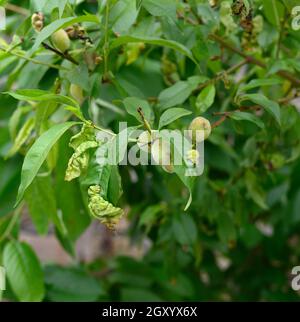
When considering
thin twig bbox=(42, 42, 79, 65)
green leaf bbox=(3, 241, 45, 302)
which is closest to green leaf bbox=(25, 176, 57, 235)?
green leaf bbox=(3, 241, 45, 302)

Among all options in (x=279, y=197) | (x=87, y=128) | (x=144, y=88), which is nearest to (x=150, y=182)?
(x=144, y=88)

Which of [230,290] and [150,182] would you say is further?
[230,290]

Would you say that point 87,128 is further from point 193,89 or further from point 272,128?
point 272,128

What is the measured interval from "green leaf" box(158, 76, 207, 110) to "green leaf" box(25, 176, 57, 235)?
0.20m

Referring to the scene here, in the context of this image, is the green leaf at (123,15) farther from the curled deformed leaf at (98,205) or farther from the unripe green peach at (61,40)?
the curled deformed leaf at (98,205)

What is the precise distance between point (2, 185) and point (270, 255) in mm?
656

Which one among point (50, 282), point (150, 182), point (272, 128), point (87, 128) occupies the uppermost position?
point (87, 128)

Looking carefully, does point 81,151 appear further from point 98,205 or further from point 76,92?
point 76,92

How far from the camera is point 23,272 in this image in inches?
38.7

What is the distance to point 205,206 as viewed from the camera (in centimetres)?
101

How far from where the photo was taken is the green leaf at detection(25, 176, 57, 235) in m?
0.87

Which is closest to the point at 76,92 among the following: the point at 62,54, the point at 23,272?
the point at 62,54

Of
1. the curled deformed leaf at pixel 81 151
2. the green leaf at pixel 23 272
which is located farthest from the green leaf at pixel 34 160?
the green leaf at pixel 23 272

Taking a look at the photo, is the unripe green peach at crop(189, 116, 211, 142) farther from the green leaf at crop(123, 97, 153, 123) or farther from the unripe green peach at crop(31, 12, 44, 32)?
the unripe green peach at crop(31, 12, 44, 32)
